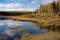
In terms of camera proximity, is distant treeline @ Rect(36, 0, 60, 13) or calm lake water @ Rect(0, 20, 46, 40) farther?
distant treeline @ Rect(36, 0, 60, 13)

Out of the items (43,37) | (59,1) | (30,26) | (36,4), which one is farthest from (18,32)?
(59,1)

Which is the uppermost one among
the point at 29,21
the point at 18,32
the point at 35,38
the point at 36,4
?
the point at 36,4

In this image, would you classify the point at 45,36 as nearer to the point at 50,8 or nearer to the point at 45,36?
the point at 45,36

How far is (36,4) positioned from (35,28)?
0.60m

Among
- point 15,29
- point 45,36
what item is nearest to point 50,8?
point 45,36

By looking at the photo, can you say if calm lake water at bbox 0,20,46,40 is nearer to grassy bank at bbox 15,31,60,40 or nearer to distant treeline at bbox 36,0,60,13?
grassy bank at bbox 15,31,60,40

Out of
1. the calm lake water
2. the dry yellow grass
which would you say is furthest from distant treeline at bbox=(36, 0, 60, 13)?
the dry yellow grass

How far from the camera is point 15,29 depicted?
2881 millimetres

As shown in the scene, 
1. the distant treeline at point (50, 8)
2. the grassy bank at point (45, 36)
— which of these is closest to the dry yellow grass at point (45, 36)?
the grassy bank at point (45, 36)

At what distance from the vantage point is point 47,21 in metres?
3.05

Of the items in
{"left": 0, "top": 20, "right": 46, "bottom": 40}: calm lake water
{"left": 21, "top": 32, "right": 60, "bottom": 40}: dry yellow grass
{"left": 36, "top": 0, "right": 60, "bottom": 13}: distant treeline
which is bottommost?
{"left": 21, "top": 32, "right": 60, "bottom": 40}: dry yellow grass

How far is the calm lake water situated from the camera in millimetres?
2812

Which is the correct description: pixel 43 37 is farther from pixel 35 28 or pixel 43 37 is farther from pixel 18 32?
pixel 18 32

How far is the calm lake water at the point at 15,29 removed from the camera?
281 cm
